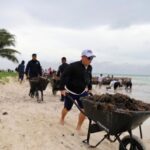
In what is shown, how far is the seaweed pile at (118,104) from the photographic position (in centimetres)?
778

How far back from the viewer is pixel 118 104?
8070 mm

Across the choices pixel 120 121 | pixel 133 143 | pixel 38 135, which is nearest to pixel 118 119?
pixel 120 121

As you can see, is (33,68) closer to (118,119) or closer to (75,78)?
(75,78)

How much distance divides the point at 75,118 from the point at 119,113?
585 centimetres

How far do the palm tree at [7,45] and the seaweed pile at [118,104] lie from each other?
3940cm

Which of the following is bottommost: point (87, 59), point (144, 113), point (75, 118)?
point (75, 118)

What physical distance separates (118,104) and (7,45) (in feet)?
135

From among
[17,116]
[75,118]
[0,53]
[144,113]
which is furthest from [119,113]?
[0,53]

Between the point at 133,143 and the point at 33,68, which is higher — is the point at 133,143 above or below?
below

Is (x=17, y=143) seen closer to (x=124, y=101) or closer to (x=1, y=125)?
(x=1, y=125)

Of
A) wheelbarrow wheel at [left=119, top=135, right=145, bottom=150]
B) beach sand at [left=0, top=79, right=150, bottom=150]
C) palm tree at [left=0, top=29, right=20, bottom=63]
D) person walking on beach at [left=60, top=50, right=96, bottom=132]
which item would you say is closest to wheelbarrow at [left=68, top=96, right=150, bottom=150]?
→ wheelbarrow wheel at [left=119, top=135, right=145, bottom=150]

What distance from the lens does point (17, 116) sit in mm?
10812

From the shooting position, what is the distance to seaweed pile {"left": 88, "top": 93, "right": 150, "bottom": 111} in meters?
7.78

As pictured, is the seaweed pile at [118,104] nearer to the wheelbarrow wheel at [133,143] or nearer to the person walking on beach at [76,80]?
the wheelbarrow wheel at [133,143]
